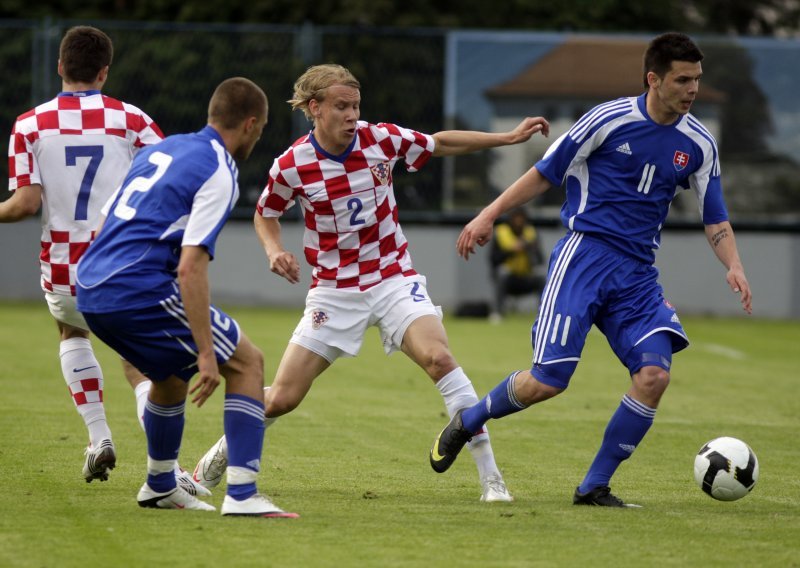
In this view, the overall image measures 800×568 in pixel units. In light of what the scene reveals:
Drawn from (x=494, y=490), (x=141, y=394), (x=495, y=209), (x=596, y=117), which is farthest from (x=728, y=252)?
(x=141, y=394)

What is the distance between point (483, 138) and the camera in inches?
275

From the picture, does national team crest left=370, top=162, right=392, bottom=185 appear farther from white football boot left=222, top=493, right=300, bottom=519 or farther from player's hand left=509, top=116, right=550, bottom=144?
white football boot left=222, top=493, right=300, bottom=519

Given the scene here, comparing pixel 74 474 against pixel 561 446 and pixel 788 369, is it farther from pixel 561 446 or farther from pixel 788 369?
pixel 788 369

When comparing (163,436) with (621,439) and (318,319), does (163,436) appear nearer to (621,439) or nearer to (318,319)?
(318,319)

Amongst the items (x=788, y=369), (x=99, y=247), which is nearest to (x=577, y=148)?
(x=99, y=247)

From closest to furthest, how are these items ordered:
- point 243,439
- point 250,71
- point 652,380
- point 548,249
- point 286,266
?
point 243,439, point 652,380, point 286,266, point 250,71, point 548,249

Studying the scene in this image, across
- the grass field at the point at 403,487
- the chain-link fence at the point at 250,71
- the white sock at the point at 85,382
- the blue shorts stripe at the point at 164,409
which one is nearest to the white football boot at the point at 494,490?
the grass field at the point at 403,487

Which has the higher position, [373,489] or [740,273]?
[740,273]

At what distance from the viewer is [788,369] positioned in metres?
14.5

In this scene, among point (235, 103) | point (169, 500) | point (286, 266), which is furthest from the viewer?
point (286, 266)

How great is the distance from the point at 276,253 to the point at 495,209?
1135 mm

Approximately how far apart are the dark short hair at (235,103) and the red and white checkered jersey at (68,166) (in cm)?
134

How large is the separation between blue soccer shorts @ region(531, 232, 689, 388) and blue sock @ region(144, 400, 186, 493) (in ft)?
5.82

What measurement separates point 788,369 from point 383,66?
31.4ft
